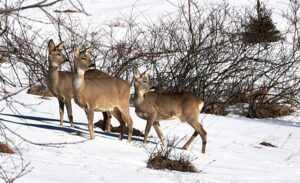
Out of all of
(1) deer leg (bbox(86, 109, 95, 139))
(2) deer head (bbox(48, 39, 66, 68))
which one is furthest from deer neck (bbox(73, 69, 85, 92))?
(2) deer head (bbox(48, 39, 66, 68))

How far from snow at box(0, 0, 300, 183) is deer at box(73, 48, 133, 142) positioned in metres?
0.45

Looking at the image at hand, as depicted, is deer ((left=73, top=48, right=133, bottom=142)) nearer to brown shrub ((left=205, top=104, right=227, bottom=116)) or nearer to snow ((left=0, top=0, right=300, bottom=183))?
snow ((left=0, top=0, right=300, bottom=183))

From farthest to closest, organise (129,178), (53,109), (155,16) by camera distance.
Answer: (155,16) → (53,109) → (129,178)

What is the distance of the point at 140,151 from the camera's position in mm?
11078

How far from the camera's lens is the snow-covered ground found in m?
8.40

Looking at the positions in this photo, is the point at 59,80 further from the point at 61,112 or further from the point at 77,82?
the point at 77,82

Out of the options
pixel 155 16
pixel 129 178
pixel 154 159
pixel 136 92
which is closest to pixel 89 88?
pixel 136 92

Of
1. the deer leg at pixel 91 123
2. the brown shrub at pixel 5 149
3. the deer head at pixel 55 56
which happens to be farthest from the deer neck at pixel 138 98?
the brown shrub at pixel 5 149

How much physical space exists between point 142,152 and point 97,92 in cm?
184

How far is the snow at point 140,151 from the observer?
8352 millimetres

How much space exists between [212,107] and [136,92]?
5727 mm

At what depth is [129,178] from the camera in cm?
830

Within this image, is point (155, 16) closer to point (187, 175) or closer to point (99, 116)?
point (99, 116)

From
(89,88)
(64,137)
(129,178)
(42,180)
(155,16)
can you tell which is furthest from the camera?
(155,16)
